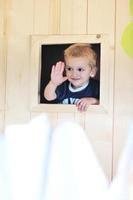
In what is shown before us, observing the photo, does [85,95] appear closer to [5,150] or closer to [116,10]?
[116,10]

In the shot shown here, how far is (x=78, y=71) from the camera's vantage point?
1.53 metres

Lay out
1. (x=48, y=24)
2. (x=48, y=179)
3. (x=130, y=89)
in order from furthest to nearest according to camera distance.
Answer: (x=48, y=24) → (x=130, y=89) → (x=48, y=179)

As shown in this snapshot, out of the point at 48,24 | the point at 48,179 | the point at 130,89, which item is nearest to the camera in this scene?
the point at 48,179

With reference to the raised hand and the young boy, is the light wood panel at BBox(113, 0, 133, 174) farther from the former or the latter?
the raised hand

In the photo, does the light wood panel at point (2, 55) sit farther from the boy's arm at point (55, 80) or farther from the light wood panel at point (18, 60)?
the boy's arm at point (55, 80)

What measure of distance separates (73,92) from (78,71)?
0.36 feet

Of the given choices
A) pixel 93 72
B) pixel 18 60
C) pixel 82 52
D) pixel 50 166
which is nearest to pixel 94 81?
pixel 93 72

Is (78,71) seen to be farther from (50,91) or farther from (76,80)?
(50,91)

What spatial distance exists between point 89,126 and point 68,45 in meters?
0.43

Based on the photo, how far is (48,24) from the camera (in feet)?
5.25

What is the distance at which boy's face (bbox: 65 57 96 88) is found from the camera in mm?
1521

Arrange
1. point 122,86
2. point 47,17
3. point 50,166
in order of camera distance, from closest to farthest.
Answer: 1. point 50,166
2. point 122,86
3. point 47,17

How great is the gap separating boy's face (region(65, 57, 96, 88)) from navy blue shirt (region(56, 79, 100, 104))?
0.03 meters

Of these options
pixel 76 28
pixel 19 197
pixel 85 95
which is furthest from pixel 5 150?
pixel 76 28
